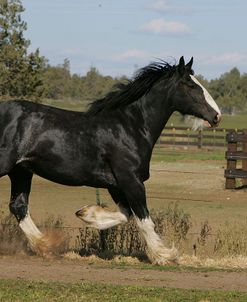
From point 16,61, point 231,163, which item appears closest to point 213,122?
point 231,163

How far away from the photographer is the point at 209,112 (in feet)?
37.1

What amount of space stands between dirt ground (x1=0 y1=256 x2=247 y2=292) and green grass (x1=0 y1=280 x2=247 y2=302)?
0.46 meters

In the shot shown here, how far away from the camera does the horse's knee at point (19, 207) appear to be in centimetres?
1148

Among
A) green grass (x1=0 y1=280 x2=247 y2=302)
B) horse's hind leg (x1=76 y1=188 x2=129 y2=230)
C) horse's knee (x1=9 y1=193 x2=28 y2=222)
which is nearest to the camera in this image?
green grass (x1=0 y1=280 x2=247 y2=302)

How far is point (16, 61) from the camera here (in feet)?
141

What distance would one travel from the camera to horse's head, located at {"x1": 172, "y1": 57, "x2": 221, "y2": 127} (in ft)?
37.1

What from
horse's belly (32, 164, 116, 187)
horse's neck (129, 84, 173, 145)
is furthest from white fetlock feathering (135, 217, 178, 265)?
horse's neck (129, 84, 173, 145)

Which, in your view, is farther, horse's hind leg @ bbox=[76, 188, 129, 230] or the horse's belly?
horse's hind leg @ bbox=[76, 188, 129, 230]

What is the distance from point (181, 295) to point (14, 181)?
4187 mm

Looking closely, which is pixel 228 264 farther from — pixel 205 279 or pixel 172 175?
pixel 172 175

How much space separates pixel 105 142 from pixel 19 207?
169cm

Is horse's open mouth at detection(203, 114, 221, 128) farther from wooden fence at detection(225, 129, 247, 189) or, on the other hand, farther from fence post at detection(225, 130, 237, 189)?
fence post at detection(225, 130, 237, 189)

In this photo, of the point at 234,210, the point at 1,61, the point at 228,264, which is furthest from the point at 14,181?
the point at 1,61

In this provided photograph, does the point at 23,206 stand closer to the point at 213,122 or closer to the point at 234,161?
the point at 213,122
